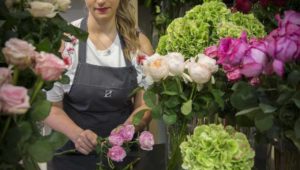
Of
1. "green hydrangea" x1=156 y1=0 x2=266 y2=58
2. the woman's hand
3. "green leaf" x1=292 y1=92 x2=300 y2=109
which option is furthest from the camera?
the woman's hand

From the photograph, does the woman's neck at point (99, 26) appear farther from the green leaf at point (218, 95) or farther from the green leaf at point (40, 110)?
the green leaf at point (40, 110)

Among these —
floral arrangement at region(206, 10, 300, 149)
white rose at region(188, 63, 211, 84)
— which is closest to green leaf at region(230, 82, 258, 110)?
floral arrangement at region(206, 10, 300, 149)

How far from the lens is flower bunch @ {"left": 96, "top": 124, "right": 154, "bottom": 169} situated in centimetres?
90

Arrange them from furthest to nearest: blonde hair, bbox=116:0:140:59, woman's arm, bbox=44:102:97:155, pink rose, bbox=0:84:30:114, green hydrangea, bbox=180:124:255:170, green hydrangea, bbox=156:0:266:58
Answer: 1. blonde hair, bbox=116:0:140:59
2. woman's arm, bbox=44:102:97:155
3. green hydrangea, bbox=156:0:266:58
4. green hydrangea, bbox=180:124:255:170
5. pink rose, bbox=0:84:30:114

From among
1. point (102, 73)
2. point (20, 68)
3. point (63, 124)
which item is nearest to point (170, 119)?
point (20, 68)

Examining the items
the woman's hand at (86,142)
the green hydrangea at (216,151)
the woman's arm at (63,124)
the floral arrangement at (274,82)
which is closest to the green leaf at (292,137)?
the floral arrangement at (274,82)

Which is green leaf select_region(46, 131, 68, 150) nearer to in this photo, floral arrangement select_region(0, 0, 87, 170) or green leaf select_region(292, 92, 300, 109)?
floral arrangement select_region(0, 0, 87, 170)

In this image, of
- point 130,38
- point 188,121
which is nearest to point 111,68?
point 130,38

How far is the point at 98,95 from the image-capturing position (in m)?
1.56

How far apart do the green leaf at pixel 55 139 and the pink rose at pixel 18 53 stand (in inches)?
3.8

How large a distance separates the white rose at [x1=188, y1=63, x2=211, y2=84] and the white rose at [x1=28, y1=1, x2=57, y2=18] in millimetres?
271

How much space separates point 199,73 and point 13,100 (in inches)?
15.0

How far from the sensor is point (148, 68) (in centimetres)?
82

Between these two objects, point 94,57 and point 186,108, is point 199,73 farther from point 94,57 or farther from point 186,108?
point 94,57
